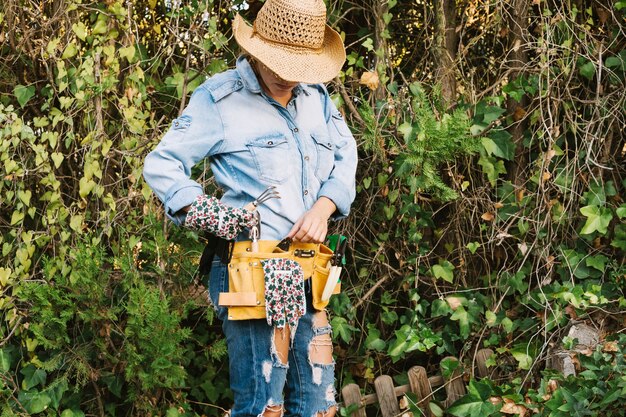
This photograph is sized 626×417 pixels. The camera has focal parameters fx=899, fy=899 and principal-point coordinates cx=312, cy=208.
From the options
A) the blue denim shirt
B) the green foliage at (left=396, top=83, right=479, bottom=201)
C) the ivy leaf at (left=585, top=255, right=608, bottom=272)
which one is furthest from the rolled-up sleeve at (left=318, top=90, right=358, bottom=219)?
the ivy leaf at (left=585, top=255, right=608, bottom=272)

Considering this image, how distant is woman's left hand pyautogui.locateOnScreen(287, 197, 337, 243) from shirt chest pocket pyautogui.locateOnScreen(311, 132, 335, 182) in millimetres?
149

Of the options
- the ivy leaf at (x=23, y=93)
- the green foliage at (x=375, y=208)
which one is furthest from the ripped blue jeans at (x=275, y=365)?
the ivy leaf at (x=23, y=93)

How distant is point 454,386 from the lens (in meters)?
3.69

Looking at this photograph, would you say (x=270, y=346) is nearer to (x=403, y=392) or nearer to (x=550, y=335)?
(x=403, y=392)

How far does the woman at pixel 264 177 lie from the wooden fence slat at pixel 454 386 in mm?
1219

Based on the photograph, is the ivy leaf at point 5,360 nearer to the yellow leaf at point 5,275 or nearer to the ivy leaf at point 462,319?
the yellow leaf at point 5,275

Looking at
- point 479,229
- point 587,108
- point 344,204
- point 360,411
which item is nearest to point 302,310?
point 344,204

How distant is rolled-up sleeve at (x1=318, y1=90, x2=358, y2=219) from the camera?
8.39 ft

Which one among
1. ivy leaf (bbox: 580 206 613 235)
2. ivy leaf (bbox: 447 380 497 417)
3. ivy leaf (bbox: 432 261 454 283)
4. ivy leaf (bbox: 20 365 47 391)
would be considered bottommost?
ivy leaf (bbox: 447 380 497 417)

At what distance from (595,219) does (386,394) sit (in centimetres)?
110

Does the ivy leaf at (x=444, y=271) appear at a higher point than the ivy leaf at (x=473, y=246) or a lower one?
lower

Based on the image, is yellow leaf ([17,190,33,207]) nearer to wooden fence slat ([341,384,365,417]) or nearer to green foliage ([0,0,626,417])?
green foliage ([0,0,626,417])

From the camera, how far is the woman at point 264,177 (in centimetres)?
238

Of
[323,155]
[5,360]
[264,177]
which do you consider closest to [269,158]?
[264,177]
